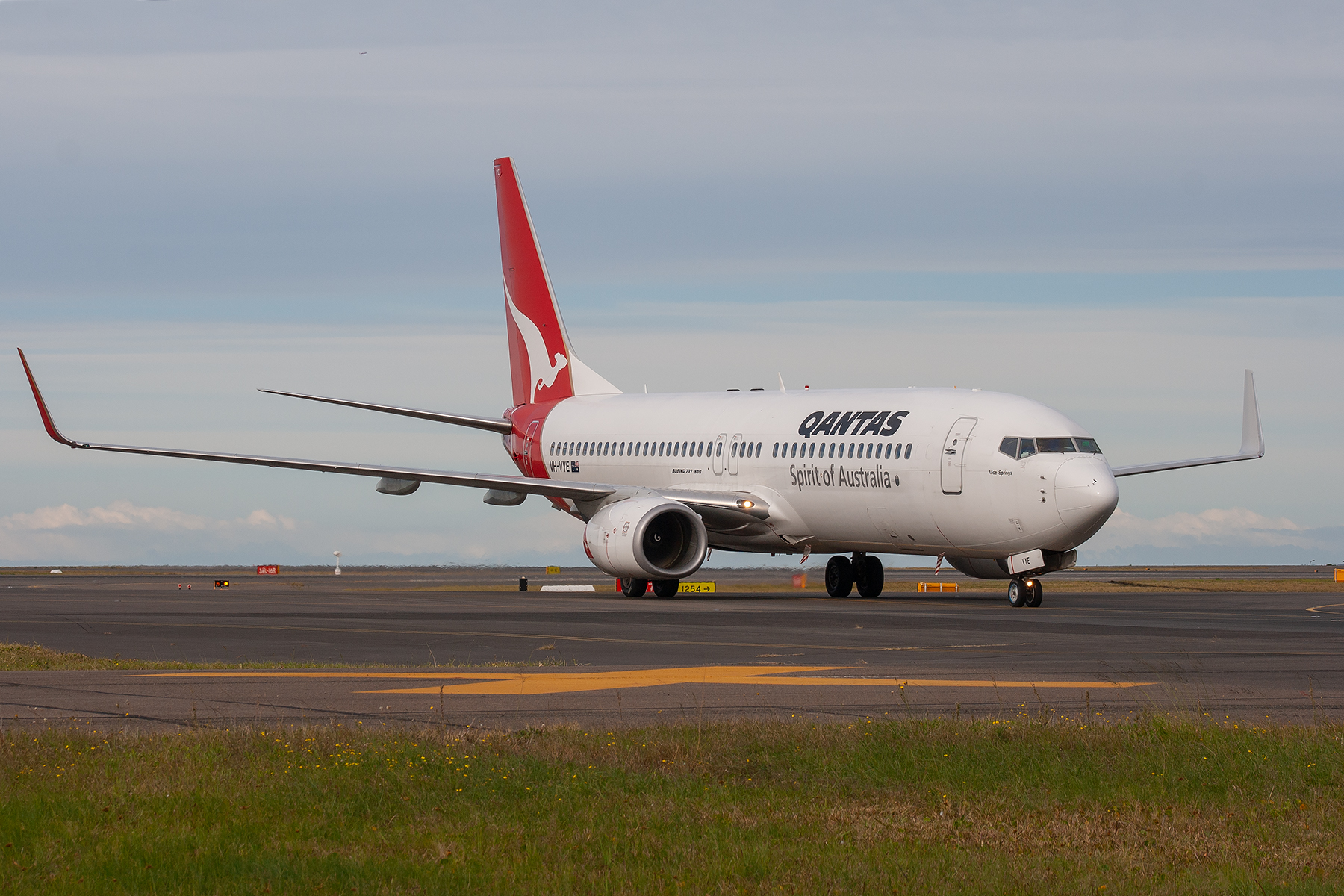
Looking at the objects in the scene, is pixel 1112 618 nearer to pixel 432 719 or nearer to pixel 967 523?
pixel 967 523

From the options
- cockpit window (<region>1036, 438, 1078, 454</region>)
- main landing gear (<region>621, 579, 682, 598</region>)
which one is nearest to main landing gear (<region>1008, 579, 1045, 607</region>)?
cockpit window (<region>1036, 438, 1078, 454</region>)

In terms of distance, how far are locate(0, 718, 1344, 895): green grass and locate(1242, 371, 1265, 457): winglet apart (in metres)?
29.9

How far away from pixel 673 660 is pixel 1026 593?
15.1 metres

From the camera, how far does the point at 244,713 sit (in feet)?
44.1

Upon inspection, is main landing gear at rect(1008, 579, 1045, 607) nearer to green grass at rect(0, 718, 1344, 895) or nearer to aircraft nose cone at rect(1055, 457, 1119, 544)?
aircraft nose cone at rect(1055, 457, 1119, 544)

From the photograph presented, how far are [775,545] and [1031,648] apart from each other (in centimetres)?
1797

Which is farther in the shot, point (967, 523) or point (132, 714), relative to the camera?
point (967, 523)

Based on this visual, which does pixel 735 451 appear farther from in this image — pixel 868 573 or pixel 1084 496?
pixel 1084 496

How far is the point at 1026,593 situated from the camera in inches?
1297

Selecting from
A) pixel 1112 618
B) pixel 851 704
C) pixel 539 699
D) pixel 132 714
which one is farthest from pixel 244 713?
pixel 1112 618

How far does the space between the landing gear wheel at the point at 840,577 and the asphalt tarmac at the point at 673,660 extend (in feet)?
10.6

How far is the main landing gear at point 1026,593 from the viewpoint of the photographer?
32875mm

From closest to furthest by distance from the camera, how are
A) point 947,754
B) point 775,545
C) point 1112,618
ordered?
point 947,754
point 1112,618
point 775,545

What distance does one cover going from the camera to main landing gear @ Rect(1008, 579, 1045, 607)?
32875mm
